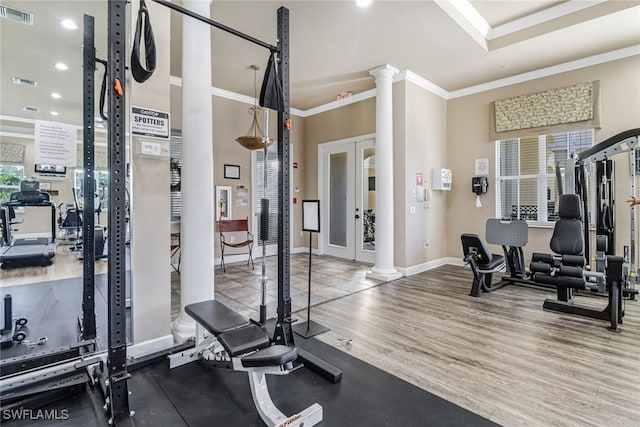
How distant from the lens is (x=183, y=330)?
2648mm

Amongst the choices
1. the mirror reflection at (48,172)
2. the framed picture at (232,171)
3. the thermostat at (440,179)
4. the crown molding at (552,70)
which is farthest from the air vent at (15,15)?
the crown molding at (552,70)

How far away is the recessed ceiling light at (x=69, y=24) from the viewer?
3.58 metres

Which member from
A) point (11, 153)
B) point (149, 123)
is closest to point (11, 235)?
point (11, 153)

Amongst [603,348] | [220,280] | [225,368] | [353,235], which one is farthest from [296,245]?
[603,348]

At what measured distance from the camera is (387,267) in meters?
4.86

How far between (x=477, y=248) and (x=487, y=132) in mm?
2417

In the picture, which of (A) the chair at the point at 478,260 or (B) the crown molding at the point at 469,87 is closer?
(A) the chair at the point at 478,260

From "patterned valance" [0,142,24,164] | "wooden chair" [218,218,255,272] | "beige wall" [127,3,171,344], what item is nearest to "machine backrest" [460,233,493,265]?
"wooden chair" [218,218,255,272]

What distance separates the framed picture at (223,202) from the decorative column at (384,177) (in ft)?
8.85

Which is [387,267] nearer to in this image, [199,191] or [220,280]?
[220,280]

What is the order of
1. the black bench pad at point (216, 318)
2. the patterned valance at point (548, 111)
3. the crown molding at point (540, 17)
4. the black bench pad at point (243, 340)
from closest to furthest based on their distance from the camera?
1. the black bench pad at point (243, 340)
2. the black bench pad at point (216, 318)
3. the crown molding at point (540, 17)
4. the patterned valance at point (548, 111)

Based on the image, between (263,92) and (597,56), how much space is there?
4.88 meters

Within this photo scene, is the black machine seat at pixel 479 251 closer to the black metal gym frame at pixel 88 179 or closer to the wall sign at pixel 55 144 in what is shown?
the black metal gym frame at pixel 88 179

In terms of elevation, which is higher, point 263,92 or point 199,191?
point 263,92
